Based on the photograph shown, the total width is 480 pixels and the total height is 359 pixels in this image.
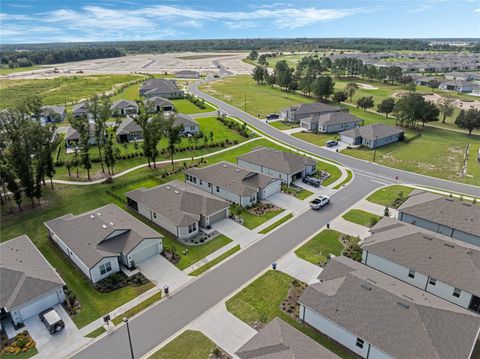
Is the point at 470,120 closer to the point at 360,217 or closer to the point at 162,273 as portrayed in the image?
the point at 360,217

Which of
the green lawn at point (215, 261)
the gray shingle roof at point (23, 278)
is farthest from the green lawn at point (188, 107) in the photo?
the gray shingle roof at point (23, 278)

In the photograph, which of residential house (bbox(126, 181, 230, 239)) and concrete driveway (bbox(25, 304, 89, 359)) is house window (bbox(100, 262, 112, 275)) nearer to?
concrete driveway (bbox(25, 304, 89, 359))

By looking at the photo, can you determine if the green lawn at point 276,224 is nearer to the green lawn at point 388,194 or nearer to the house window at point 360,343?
the green lawn at point 388,194

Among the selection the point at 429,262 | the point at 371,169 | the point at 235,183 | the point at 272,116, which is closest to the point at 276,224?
the point at 235,183

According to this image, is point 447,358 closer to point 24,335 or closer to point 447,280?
point 447,280

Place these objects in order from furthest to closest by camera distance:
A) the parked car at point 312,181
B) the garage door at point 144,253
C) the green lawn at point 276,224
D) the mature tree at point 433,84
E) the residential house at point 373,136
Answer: the mature tree at point 433,84 → the residential house at point 373,136 → the parked car at point 312,181 → the green lawn at point 276,224 → the garage door at point 144,253

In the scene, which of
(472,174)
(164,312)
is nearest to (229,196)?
(164,312)
